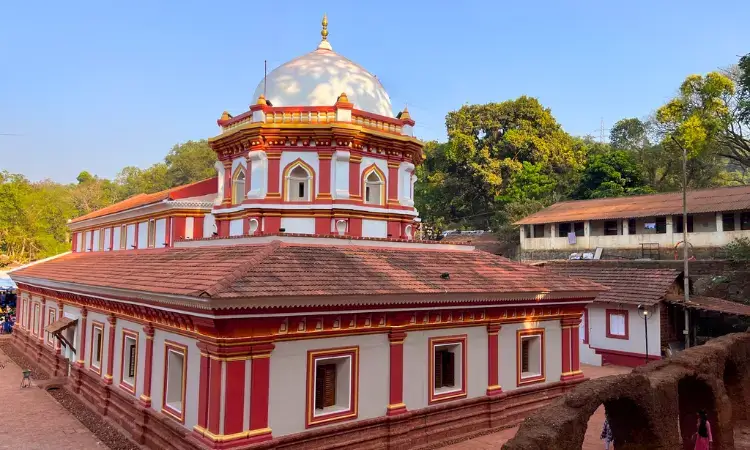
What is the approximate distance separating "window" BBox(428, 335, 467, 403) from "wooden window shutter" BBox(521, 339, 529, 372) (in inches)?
97.6

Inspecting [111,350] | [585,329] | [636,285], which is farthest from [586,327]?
[111,350]

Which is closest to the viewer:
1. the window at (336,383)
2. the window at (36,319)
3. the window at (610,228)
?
the window at (336,383)

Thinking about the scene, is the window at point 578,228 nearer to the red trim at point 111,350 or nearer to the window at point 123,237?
→ the window at point 123,237

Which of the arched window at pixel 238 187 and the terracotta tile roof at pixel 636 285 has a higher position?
the arched window at pixel 238 187

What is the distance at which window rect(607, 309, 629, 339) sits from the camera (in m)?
21.1

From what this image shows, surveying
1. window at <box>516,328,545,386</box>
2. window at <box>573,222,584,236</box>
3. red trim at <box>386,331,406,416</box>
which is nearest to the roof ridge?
red trim at <box>386,331,406,416</box>

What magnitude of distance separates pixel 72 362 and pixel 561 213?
28460mm

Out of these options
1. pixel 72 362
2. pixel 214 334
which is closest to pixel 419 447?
pixel 214 334

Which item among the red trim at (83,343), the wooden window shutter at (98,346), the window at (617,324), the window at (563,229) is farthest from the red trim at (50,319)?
the window at (563,229)

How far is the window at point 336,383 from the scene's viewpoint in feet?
34.8

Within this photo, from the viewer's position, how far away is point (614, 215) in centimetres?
3109

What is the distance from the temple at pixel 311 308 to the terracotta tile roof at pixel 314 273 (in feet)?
0.20

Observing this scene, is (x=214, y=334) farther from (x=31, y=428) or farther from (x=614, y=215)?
(x=614, y=215)

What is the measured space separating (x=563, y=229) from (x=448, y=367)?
24.0 m
